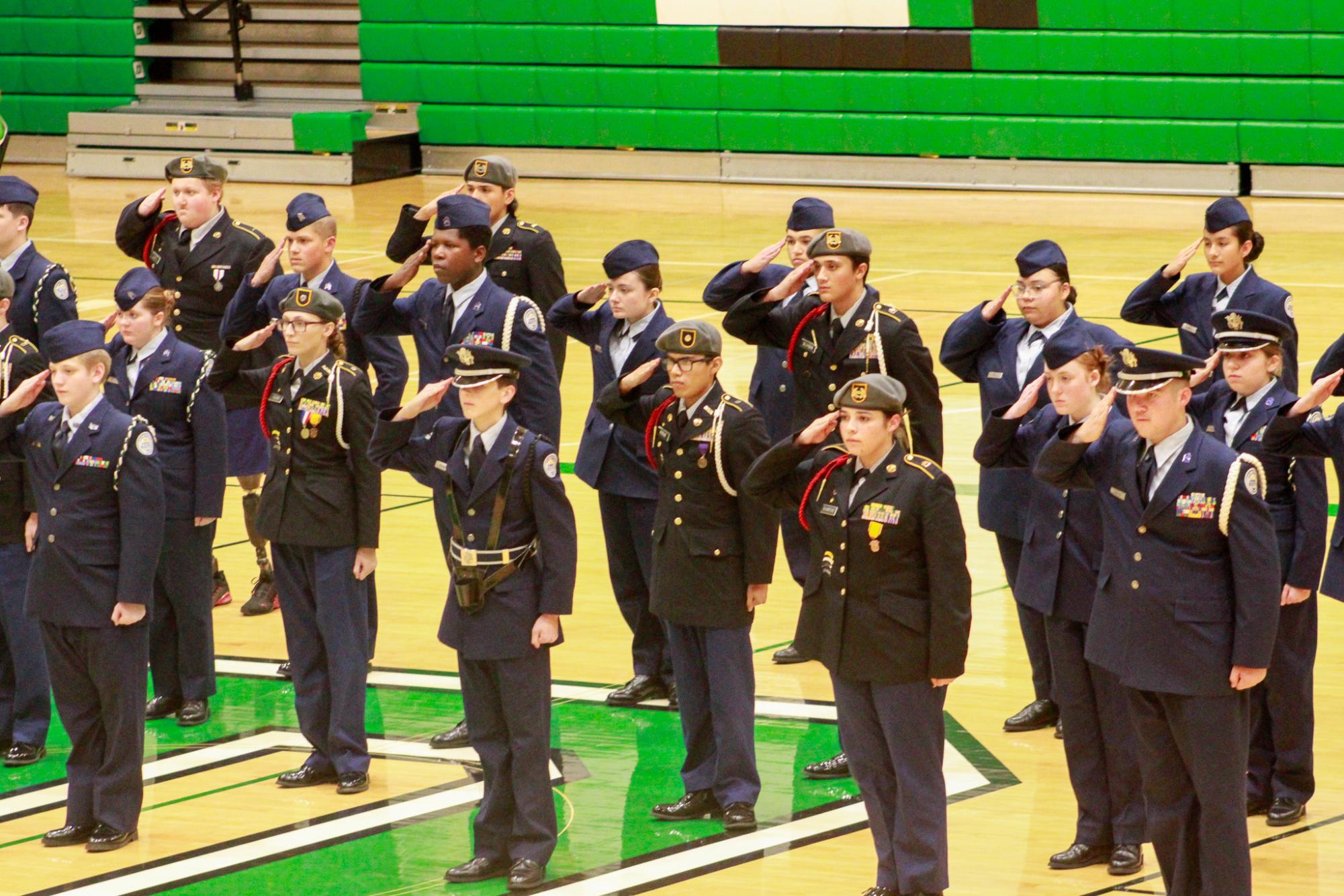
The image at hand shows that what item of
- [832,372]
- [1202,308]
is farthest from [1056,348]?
[1202,308]

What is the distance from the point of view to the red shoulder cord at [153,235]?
31.3 ft

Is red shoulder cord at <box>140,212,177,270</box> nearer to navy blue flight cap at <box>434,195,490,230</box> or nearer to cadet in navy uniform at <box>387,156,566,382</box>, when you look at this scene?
cadet in navy uniform at <box>387,156,566,382</box>

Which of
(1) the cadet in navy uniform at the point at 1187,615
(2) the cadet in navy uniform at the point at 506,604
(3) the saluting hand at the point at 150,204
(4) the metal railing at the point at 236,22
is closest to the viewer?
(1) the cadet in navy uniform at the point at 1187,615

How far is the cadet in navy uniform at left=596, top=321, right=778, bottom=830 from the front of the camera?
6598mm

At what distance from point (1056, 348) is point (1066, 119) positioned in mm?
13924

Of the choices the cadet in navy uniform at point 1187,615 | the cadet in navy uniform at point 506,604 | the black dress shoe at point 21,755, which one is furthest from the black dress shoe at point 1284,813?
the black dress shoe at point 21,755

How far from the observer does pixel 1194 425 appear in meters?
5.54

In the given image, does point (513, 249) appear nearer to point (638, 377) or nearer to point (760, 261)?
point (760, 261)

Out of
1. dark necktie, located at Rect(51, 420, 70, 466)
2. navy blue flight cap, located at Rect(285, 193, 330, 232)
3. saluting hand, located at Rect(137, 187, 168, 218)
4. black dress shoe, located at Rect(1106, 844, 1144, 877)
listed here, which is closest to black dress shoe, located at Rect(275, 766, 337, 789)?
dark necktie, located at Rect(51, 420, 70, 466)

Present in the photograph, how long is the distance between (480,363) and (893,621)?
146 centimetres

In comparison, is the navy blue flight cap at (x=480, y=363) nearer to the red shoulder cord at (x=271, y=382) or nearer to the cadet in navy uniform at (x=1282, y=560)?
the red shoulder cord at (x=271, y=382)

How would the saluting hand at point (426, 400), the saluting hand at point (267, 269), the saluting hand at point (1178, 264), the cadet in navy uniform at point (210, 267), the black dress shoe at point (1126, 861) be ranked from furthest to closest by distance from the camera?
the cadet in navy uniform at point (210, 267) < the saluting hand at point (267, 269) < the saluting hand at point (1178, 264) < the saluting hand at point (426, 400) < the black dress shoe at point (1126, 861)

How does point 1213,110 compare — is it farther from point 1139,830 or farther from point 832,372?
point 1139,830

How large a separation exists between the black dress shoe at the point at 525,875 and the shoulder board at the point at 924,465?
1651mm
